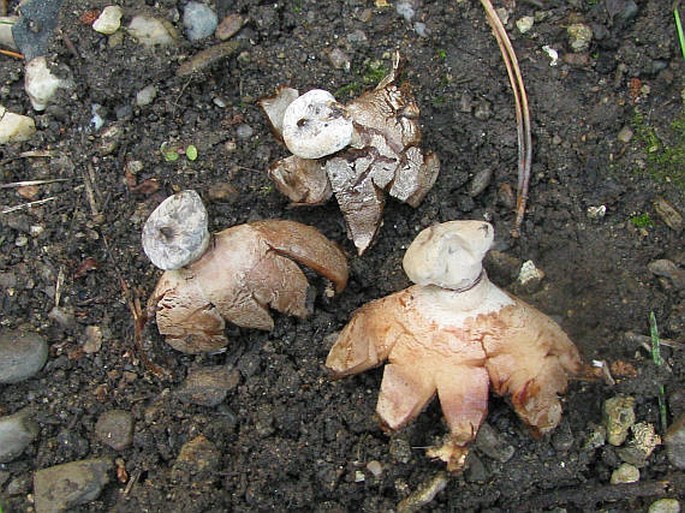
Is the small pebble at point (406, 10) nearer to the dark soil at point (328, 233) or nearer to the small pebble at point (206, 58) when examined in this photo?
the dark soil at point (328, 233)

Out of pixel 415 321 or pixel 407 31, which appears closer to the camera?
pixel 415 321

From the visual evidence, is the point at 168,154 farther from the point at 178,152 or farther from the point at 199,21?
the point at 199,21

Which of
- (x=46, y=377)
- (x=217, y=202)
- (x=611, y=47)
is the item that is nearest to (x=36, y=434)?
(x=46, y=377)

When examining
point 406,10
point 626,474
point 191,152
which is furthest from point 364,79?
point 626,474

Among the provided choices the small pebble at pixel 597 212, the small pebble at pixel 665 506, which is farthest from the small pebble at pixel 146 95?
the small pebble at pixel 665 506

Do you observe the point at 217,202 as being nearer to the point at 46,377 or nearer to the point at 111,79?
the point at 111,79

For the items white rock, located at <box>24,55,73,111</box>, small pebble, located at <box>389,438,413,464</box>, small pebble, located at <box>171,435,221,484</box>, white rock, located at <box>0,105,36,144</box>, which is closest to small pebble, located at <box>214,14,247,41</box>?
white rock, located at <box>24,55,73,111</box>

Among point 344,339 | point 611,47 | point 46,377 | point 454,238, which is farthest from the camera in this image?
point 611,47

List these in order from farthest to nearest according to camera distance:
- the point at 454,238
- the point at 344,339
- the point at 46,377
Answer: the point at 46,377
the point at 344,339
the point at 454,238
